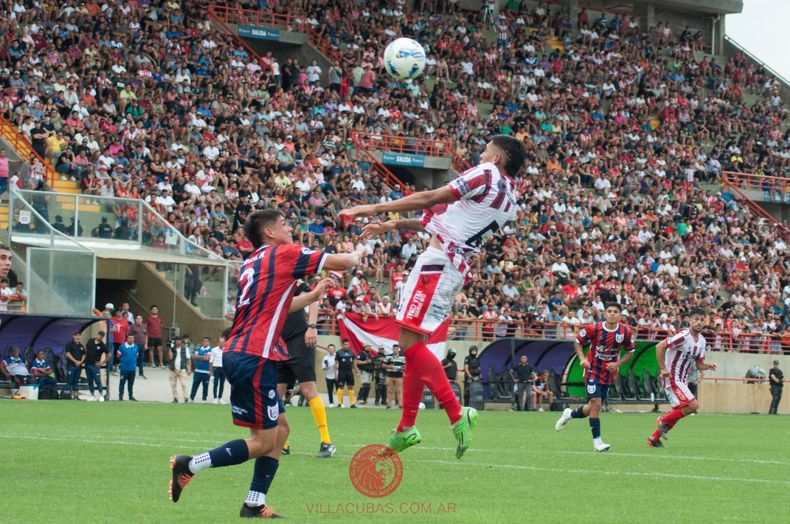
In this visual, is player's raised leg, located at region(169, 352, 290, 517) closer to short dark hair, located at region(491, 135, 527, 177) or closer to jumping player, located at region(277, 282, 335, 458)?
short dark hair, located at region(491, 135, 527, 177)

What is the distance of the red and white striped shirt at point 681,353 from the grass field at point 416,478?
3.64 ft

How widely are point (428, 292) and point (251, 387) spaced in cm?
176

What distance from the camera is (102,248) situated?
32.7 meters

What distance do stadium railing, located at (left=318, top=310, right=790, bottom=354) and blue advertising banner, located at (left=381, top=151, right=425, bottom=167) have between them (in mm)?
8822

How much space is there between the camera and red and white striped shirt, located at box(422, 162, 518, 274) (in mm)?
10055

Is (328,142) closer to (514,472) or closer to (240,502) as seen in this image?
(514,472)

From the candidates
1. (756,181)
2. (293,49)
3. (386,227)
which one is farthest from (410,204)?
(756,181)

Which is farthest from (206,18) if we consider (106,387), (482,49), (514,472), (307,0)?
(514,472)

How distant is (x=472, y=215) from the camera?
1011cm

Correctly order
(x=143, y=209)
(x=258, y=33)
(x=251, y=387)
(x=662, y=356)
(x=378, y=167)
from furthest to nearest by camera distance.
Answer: (x=258, y=33)
(x=378, y=167)
(x=143, y=209)
(x=662, y=356)
(x=251, y=387)

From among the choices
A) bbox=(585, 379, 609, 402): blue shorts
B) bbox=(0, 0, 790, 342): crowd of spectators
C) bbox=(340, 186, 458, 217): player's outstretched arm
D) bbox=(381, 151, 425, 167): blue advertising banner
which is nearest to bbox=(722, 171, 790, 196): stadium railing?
bbox=(0, 0, 790, 342): crowd of spectators

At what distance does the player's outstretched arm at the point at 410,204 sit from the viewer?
358 inches

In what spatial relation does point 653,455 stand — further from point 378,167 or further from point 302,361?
point 378,167

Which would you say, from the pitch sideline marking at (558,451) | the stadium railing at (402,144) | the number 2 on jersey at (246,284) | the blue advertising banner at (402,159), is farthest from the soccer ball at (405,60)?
the blue advertising banner at (402,159)
